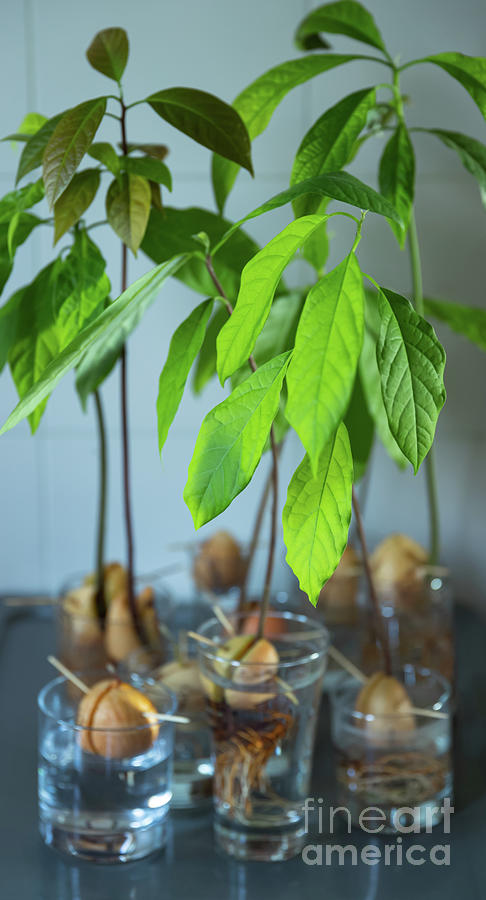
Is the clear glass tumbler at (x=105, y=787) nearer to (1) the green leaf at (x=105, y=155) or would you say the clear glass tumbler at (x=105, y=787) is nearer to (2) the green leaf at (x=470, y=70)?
(1) the green leaf at (x=105, y=155)

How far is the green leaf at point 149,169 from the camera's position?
0.67m

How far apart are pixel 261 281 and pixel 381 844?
0.52 metres

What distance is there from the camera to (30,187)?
0.68 meters

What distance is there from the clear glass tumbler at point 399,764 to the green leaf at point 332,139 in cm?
45

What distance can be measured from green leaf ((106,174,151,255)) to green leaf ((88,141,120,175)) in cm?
1

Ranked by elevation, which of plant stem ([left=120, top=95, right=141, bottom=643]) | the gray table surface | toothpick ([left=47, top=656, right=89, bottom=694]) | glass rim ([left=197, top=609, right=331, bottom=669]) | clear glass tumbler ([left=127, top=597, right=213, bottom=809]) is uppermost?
plant stem ([left=120, top=95, right=141, bottom=643])

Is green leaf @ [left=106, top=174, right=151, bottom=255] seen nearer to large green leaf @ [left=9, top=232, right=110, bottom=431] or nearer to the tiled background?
large green leaf @ [left=9, top=232, right=110, bottom=431]

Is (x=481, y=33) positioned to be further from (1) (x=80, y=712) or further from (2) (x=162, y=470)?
(1) (x=80, y=712)

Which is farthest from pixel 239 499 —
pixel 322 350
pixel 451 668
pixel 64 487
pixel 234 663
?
pixel 322 350

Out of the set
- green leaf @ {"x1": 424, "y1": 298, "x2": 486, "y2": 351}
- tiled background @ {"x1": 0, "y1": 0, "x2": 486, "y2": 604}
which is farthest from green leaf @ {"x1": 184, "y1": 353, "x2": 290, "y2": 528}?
tiled background @ {"x1": 0, "y1": 0, "x2": 486, "y2": 604}

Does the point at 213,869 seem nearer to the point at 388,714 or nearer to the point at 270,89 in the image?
the point at 388,714

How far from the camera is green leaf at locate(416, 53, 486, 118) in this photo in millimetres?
708

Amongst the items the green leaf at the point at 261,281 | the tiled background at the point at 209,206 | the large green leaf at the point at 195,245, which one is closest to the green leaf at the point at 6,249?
the large green leaf at the point at 195,245

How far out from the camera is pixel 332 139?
2.29ft
